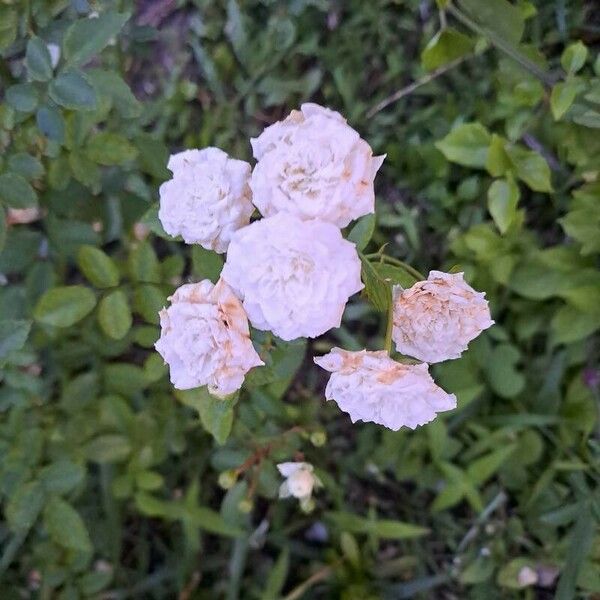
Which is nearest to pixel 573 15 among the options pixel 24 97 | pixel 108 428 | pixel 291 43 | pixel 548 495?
pixel 291 43

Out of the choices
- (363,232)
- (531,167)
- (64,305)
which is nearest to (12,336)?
(64,305)

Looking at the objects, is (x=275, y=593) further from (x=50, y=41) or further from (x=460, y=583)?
(x=50, y=41)

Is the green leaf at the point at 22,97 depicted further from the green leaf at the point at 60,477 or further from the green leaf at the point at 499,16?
the green leaf at the point at 499,16

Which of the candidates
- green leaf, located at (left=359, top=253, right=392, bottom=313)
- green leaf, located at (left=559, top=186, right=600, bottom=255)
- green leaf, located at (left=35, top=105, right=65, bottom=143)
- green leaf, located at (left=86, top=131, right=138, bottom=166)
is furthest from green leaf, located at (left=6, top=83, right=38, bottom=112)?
green leaf, located at (left=559, top=186, right=600, bottom=255)

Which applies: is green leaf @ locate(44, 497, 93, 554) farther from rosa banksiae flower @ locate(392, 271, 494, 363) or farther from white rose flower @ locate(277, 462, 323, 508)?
rosa banksiae flower @ locate(392, 271, 494, 363)

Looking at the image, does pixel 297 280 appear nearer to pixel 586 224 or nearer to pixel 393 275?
pixel 393 275

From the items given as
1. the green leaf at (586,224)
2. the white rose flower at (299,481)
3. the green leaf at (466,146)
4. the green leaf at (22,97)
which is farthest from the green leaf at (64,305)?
the green leaf at (586,224)
